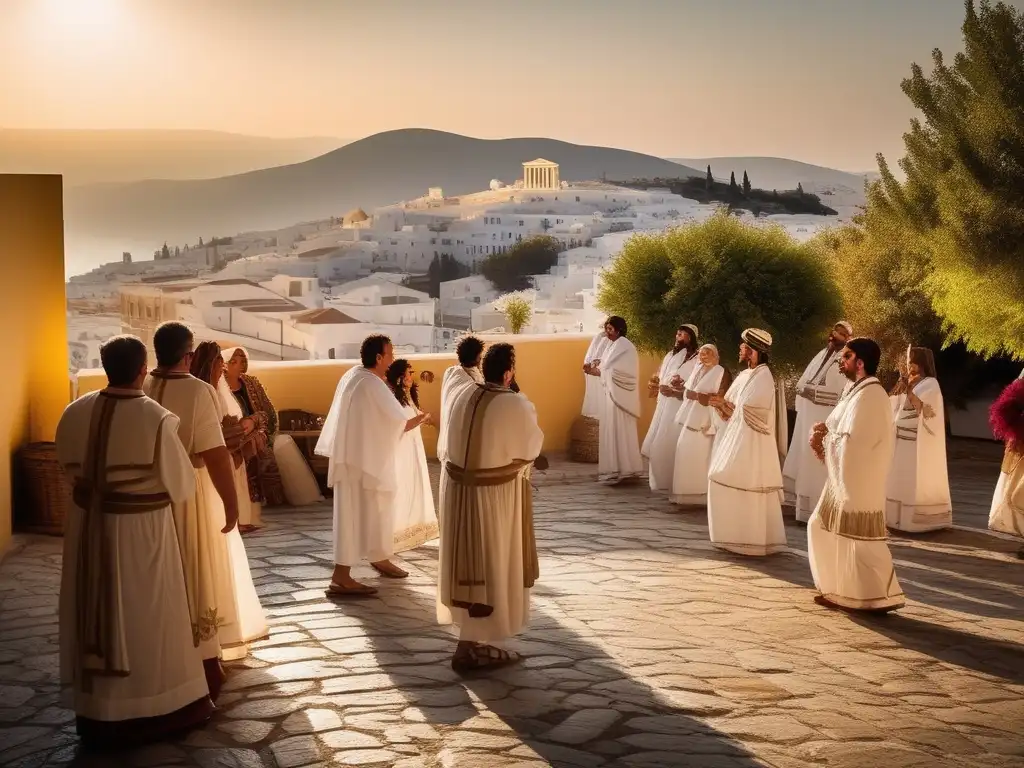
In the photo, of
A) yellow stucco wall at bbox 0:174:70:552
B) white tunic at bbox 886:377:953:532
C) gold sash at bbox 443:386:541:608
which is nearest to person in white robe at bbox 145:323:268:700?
gold sash at bbox 443:386:541:608

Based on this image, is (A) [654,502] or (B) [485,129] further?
(B) [485,129]

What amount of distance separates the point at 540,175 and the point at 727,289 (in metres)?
24.5

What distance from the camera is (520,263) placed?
4003 cm

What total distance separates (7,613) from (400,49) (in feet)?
85.9

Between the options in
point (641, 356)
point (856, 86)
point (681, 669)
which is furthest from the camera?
point (856, 86)

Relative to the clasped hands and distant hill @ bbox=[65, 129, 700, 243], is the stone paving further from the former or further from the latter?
distant hill @ bbox=[65, 129, 700, 243]

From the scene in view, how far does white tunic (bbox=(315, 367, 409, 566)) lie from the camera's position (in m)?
8.70

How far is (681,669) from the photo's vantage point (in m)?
7.13

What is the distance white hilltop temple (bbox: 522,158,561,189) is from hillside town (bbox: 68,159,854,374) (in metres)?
0.04

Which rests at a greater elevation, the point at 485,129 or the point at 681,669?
the point at 485,129

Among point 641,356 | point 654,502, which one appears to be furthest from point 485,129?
point 654,502

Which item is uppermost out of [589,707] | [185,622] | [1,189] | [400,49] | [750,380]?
[400,49]

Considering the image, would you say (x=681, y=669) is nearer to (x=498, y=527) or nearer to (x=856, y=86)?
(x=498, y=527)

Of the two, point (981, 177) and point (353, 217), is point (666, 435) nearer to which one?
point (981, 177)
